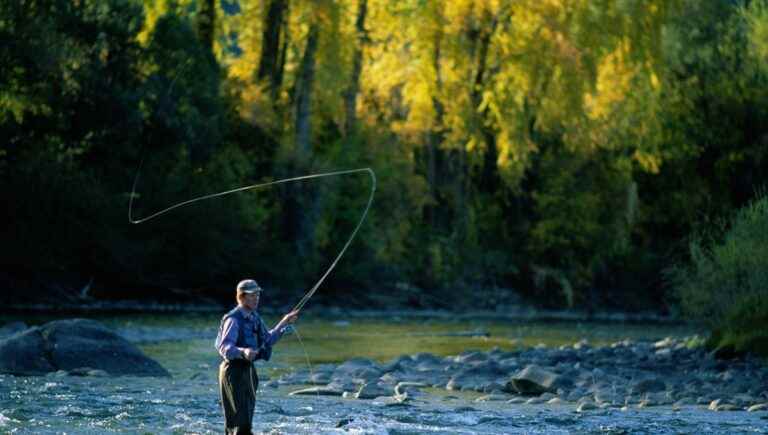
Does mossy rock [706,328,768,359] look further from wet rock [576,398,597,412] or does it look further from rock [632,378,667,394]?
wet rock [576,398,597,412]

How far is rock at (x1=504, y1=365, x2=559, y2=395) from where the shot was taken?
17.0 metres

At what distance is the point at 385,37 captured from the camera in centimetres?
4191

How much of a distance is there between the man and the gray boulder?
6.58m

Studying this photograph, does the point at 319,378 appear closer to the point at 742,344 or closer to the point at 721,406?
the point at 721,406

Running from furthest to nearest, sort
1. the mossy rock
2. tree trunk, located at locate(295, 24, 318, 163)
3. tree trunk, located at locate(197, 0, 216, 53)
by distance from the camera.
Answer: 1. tree trunk, located at locate(197, 0, 216, 53)
2. tree trunk, located at locate(295, 24, 318, 163)
3. the mossy rock

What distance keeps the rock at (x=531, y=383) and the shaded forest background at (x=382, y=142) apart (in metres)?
14.9

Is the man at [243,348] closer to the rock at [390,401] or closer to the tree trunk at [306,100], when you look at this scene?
the rock at [390,401]

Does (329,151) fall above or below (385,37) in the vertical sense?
below

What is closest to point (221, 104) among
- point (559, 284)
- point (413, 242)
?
point (413, 242)

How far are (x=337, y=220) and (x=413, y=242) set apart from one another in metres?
2.69

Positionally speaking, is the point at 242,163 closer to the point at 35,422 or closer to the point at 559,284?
the point at 559,284

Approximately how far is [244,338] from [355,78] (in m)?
29.6

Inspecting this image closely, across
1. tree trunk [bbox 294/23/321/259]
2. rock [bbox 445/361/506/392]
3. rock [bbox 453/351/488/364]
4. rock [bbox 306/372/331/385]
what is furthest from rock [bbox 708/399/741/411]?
tree trunk [bbox 294/23/321/259]

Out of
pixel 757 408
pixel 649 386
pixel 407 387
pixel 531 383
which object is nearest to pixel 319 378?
pixel 407 387
